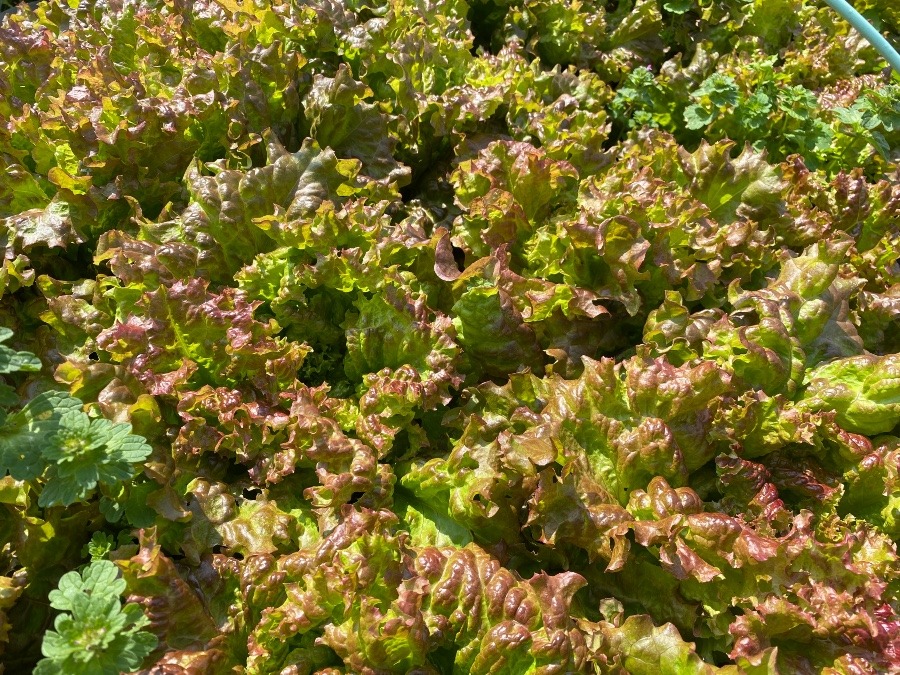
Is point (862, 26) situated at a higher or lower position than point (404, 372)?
higher

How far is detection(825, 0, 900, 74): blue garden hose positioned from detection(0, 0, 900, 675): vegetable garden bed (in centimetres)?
62

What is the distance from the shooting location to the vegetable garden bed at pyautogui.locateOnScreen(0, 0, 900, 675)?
1947 millimetres

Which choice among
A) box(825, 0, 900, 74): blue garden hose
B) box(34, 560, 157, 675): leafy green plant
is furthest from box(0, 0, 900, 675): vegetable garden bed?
box(825, 0, 900, 74): blue garden hose

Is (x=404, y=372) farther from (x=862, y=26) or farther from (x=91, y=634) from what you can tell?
(x=862, y=26)

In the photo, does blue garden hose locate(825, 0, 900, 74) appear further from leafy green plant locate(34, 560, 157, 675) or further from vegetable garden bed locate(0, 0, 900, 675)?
leafy green plant locate(34, 560, 157, 675)

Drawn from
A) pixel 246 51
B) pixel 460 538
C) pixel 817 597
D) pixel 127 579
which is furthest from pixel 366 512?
pixel 246 51

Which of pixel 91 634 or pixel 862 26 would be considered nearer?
pixel 91 634

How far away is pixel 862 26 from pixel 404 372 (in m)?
1.76

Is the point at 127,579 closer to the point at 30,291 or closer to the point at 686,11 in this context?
the point at 30,291

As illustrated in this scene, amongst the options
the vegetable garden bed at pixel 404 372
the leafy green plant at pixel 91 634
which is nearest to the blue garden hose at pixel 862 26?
the vegetable garden bed at pixel 404 372

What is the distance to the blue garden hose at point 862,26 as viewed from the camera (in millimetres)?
2252

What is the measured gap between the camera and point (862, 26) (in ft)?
7.54

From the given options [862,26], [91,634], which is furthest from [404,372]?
[862,26]

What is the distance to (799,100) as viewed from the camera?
3453 millimetres
